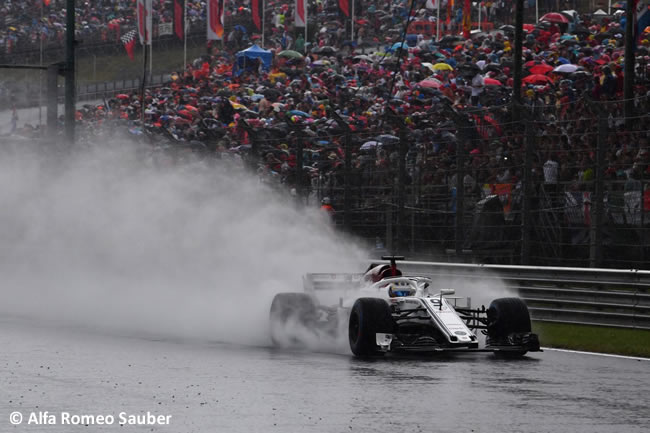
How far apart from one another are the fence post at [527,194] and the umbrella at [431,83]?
953 centimetres

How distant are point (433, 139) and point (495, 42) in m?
11.5

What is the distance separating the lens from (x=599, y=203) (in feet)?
58.3

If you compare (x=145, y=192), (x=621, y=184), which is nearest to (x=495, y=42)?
(x=145, y=192)

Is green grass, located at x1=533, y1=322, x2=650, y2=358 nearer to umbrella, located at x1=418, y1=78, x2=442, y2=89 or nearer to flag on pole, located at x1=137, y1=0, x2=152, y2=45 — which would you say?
umbrella, located at x1=418, y1=78, x2=442, y2=89

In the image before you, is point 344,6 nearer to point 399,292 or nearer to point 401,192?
point 401,192

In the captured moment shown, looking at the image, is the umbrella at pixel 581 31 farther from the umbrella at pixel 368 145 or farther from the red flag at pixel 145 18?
the red flag at pixel 145 18

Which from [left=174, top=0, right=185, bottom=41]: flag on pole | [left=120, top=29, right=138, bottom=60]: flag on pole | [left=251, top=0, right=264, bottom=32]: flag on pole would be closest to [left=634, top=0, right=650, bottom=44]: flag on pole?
[left=251, top=0, right=264, bottom=32]: flag on pole

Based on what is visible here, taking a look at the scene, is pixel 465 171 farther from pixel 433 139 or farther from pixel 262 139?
pixel 262 139

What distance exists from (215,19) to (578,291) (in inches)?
1157

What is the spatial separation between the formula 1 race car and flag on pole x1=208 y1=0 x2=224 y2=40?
1178 inches

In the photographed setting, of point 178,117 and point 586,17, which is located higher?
point 586,17

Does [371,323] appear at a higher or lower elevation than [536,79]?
lower

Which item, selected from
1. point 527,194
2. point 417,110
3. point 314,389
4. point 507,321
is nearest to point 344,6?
point 417,110

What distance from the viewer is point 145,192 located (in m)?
22.7
